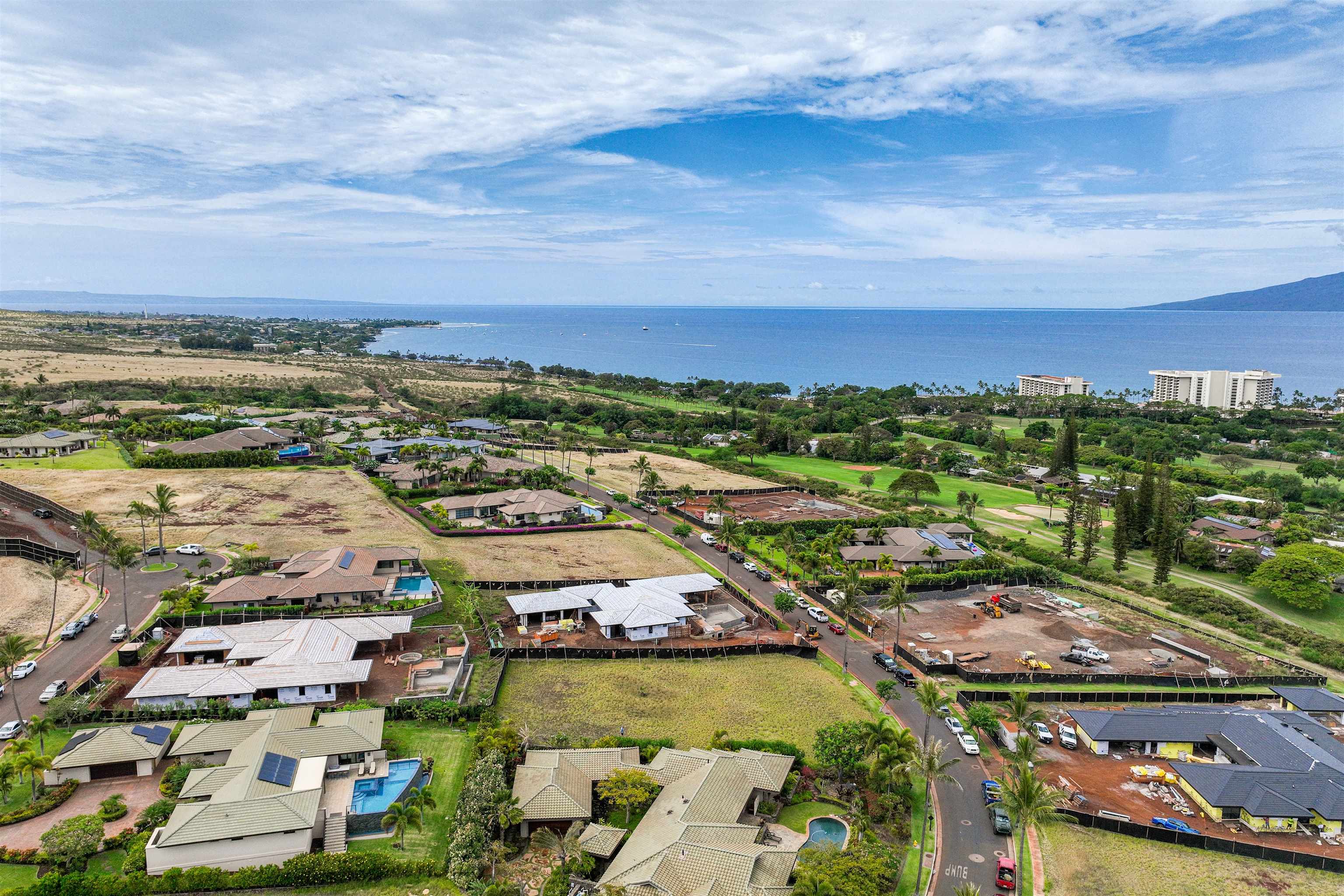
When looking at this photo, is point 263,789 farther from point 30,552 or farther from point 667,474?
point 667,474

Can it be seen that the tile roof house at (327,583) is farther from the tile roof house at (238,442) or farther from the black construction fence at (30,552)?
the tile roof house at (238,442)

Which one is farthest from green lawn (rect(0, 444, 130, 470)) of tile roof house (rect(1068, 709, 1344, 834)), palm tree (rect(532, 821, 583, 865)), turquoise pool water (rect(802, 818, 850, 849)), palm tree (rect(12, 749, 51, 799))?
tile roof house (rect(1068, 709, 1344, 834))

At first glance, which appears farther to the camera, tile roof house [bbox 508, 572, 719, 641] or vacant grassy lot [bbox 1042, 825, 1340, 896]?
tile roof house [bbox 508, 572, 719, 641]

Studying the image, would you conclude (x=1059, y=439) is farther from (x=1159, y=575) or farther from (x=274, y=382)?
(x=274, y=382)

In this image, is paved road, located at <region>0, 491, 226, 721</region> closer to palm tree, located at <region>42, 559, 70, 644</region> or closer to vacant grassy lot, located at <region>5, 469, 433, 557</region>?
palm tree, located at <region>42, 559, 70, 644</region>

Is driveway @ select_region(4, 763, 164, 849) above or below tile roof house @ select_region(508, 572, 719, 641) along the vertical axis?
below

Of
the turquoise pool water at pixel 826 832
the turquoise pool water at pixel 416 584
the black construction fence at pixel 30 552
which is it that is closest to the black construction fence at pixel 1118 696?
the turquoise pool water at pixel 826 832
